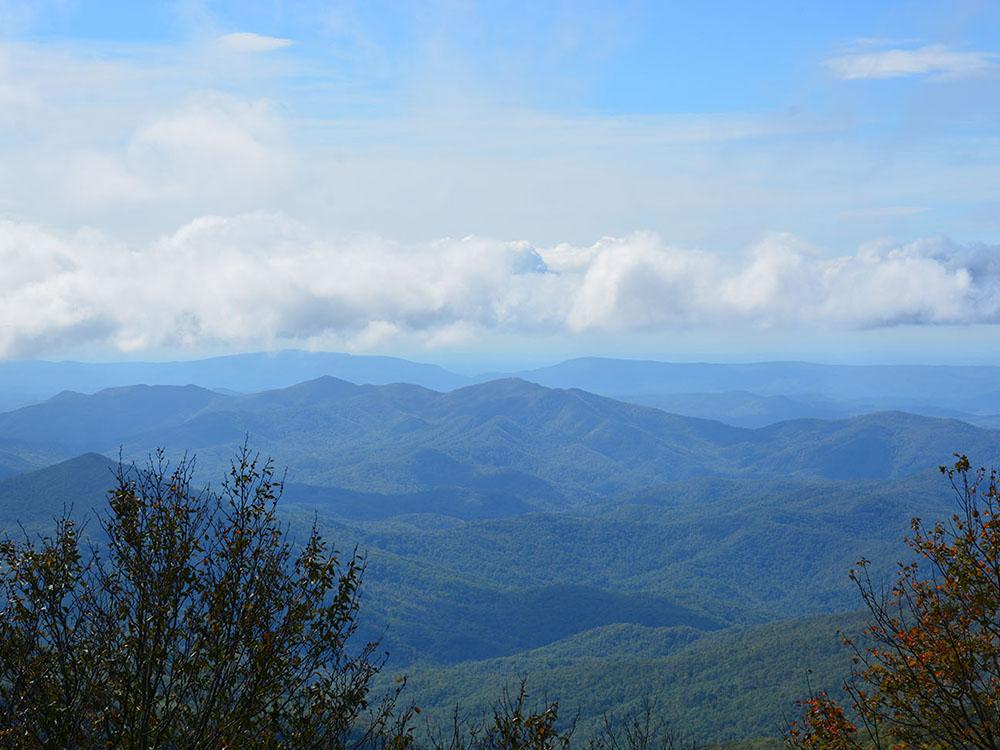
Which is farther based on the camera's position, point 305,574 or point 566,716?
point 566,716

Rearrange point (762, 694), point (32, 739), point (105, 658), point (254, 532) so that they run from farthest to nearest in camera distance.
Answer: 1. point (762, 694)
2. point (254, 532)
3. point (105, 658)
4. point (32, 739)

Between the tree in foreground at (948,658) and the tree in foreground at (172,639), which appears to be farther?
the tree in foreground at (948,658)

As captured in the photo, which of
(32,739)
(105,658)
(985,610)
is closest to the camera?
(32,739)

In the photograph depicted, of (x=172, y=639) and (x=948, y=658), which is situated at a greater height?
(x=172, y=639)

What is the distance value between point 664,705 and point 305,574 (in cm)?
18422

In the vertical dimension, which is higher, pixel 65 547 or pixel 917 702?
pixel 65 547

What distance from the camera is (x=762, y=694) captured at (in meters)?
179

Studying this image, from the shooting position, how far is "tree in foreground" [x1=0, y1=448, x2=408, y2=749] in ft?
41.9

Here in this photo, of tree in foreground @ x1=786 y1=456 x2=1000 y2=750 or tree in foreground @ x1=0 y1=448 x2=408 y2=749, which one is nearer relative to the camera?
tree in foreground @ x1=0 y1=448 x2=408 y2=749

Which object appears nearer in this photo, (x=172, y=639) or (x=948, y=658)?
(x=172, y=639)

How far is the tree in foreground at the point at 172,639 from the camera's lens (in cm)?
1277

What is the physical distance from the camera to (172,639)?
1362 cm

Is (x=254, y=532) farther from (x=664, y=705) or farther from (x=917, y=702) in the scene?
(x=664, y=705)

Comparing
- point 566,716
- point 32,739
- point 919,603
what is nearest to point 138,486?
point 32,739
